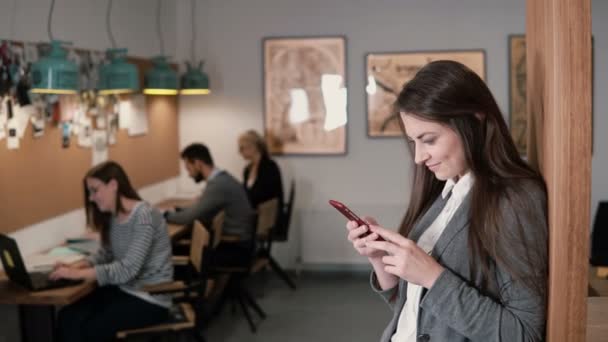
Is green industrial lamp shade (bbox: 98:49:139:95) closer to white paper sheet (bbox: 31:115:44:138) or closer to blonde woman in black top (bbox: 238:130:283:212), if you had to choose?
white paper sheet (bbox: 31:115:44:138)

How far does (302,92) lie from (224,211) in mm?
1852

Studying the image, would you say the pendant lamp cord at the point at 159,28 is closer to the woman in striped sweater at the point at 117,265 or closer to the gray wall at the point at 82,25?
the gray wall at the point at 82,25

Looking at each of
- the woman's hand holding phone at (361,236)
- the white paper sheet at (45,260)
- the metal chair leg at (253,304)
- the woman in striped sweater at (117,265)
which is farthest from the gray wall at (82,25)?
the woman's hand holding phone at (361,236)

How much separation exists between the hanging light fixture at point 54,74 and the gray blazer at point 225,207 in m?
1.59

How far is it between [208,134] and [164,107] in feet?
1.78

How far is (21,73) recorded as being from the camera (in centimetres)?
391

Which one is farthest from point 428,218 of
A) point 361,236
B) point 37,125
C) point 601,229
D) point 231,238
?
point 231,238

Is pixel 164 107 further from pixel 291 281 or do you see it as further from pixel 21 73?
pixel 21 73

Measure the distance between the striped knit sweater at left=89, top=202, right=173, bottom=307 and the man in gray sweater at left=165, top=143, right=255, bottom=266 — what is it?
1.31 m

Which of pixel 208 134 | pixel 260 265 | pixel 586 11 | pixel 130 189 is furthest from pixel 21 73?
pixel 586 11

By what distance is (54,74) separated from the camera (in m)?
3.72

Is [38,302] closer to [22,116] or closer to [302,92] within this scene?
[22,116]

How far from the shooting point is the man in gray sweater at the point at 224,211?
16.8ft

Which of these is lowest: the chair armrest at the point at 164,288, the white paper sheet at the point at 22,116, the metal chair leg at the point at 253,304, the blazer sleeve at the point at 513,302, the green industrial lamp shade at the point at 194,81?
the metal chair leg at the point at 253,304
